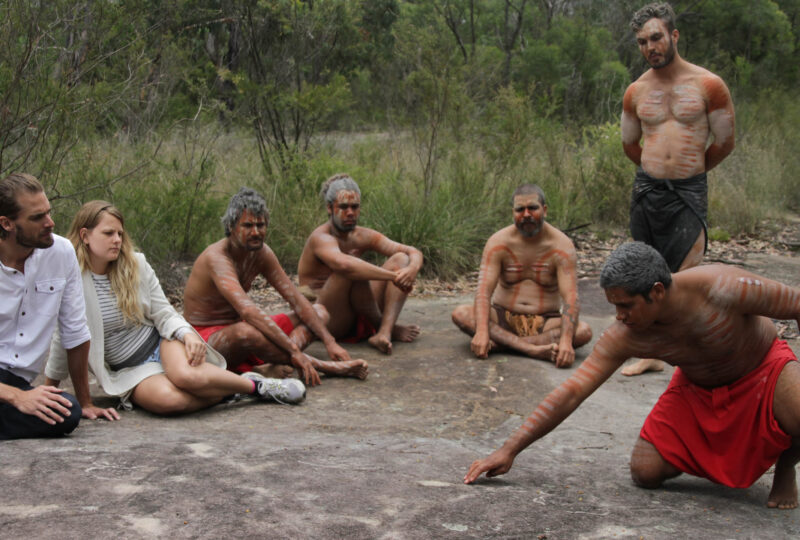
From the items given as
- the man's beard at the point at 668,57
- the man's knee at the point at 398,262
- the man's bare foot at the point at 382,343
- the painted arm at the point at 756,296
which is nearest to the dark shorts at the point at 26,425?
the man's bare foot at the point at 382,343

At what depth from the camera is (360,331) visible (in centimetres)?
551

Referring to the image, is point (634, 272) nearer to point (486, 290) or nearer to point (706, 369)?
point (706, 369)

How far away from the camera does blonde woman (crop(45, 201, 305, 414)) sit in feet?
12.8

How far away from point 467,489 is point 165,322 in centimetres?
193

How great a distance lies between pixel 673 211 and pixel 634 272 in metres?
2.19

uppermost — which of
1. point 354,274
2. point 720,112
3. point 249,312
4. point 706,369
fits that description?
point 720,112

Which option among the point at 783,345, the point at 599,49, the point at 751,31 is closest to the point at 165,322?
the point at 783,345

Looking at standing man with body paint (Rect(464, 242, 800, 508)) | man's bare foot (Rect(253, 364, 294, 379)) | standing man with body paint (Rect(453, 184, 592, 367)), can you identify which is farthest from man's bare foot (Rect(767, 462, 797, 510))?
man's bare foot (Rect(253, 364, 294, 379))

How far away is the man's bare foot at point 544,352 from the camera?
4.98 metres

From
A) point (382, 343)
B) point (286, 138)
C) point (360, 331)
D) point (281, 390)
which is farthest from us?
point (286, 138)

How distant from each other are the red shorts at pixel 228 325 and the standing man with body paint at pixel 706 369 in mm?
2087

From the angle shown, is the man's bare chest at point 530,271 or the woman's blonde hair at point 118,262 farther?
the man's bare chest at point 530,271

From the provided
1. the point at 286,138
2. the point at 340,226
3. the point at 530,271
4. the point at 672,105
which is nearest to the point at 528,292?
the point at 530,271

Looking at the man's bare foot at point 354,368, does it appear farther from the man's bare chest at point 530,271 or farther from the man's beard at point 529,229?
the man's beard at point 529,229
